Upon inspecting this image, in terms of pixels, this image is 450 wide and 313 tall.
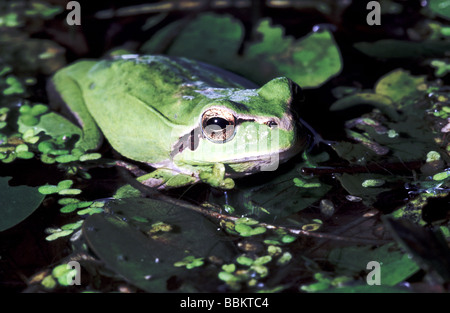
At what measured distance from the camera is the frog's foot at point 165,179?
10.1 ft

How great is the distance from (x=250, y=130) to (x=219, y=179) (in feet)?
1.29


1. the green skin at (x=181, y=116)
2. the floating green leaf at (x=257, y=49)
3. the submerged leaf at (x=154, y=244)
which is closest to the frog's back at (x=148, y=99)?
the green skin at (x=181, y=116)

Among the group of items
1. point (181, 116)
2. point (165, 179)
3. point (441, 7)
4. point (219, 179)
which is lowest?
point (165, 179)

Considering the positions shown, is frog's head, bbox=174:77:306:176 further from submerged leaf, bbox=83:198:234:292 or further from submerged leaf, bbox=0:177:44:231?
submerged leaf, bbox=0:177:44:231

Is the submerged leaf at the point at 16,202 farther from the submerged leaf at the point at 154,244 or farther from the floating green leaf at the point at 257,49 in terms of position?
the floating green leaf at the point at 257,49

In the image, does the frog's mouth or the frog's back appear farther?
the frog's back

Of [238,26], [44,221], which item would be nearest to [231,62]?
[238,26]

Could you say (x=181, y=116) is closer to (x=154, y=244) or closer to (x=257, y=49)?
(x=154, y=244)

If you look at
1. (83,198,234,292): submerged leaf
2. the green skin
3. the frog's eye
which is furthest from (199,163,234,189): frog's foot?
(83,198,234,292): submerged leaf

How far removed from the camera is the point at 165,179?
3.15m

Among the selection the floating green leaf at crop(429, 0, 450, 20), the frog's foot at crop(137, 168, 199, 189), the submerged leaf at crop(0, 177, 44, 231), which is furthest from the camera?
the floating green leaf at crop(429, 0, 450, 20)

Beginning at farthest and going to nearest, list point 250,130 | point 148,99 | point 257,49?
point 257,49 → point 148,99 → point 250,130

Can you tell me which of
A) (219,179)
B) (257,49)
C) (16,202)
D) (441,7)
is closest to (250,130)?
(219,179)

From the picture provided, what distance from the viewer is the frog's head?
272 centimetres
